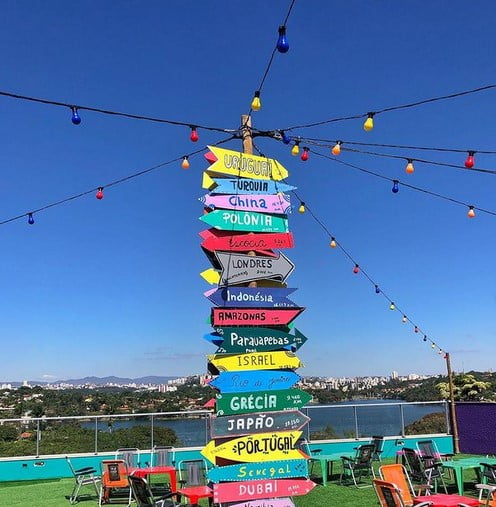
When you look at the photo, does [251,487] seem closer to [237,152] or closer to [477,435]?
[237,152]

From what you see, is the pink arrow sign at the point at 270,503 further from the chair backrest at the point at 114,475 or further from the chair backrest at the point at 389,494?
the chair backrest at the point at 114,475

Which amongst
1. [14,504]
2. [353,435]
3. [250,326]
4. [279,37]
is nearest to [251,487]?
[250,326]

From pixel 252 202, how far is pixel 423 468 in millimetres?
5175

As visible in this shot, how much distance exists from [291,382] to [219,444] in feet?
2.95

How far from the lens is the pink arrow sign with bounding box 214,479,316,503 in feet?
16.5

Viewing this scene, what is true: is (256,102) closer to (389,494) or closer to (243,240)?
(243,240)

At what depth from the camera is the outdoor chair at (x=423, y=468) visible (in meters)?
8.58

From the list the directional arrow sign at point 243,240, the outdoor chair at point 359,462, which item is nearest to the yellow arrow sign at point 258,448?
the directional arrow sign at point 243,240

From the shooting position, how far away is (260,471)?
17.0 feet

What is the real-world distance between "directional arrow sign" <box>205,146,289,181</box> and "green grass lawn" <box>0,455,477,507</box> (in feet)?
15.8

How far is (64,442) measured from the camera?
12062 millimetres

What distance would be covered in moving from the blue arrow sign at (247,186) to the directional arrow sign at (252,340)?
144cm

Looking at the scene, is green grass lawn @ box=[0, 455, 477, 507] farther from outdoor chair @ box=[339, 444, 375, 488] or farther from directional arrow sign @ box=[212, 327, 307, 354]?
directional arrow sign @ box=[212, 327, 307, 354]

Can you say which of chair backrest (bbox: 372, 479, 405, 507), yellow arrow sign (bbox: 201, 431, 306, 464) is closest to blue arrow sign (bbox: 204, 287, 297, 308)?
yellow arrow sign (bbox: 201, 431, 306, 464)
